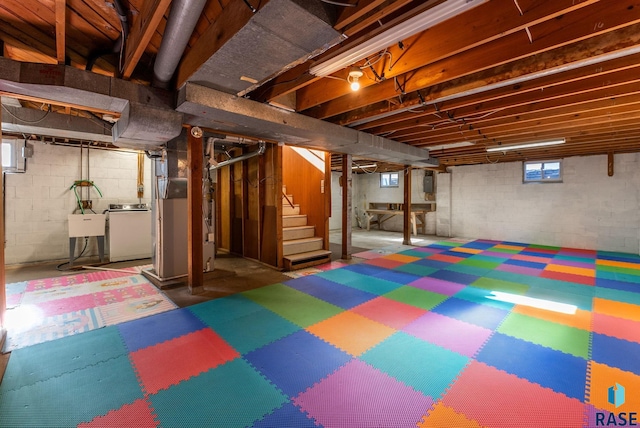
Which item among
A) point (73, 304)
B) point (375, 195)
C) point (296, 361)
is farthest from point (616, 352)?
point (375, 195)

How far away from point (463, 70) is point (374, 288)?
286 centimetres

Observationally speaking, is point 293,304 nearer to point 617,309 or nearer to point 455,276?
point 455,276

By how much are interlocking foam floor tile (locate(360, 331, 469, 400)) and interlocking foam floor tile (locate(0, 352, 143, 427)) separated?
173 cm

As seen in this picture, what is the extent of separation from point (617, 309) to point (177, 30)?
5206mm

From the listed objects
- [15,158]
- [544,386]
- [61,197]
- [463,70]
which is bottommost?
[544,386]

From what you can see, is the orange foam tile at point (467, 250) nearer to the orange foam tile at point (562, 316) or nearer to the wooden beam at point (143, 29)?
the orange foam tile at point (562, 316)

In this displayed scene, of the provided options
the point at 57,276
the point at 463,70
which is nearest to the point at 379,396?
the point at 463,70

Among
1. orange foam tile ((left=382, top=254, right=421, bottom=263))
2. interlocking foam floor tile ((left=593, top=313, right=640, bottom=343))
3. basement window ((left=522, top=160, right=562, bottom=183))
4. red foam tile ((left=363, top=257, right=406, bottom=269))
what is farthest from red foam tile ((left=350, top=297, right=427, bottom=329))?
basement window ((left=522, top=160, right=562, bottom=183))

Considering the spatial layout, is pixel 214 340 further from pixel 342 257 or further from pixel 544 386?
pixel 342 257

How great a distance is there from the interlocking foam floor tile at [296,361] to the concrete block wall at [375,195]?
8.17 m

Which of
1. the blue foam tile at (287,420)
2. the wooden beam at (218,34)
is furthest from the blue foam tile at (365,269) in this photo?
the wooden beam at (218,34)

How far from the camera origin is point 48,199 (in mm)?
5316

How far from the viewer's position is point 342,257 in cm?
587

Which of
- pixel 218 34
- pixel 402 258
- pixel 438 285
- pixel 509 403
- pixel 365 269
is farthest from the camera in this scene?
pixel 402 258
